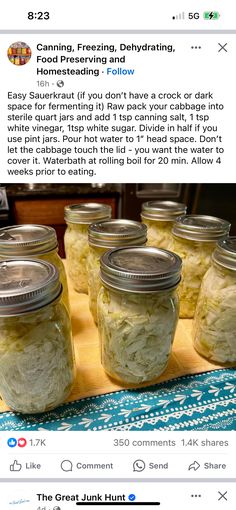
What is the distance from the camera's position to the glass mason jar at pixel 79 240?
0.82m

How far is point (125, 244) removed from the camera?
65 centimetres

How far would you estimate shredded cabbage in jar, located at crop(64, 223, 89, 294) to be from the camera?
83 cm

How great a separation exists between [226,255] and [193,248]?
0.15m

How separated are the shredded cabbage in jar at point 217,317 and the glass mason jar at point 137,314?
89mm

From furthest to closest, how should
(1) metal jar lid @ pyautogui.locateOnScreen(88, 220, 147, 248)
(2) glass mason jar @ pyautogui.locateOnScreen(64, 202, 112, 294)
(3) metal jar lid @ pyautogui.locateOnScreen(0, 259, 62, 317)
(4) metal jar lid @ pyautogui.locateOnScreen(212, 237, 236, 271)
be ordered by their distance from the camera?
(2) glass mason jar @ pyautogui.locateOnScreen(64, 202, 112, 294) → (1) metal jar lid @ pyautogui.locateOnScreen(88, 220, 147, 248) → (4) metal jar lid @ pyautogui.locateOnScreen(212, 237, 236, 271) → (3) metal jar lid @ pyautogui.locateOnScreen(0, 259, 62, 317)

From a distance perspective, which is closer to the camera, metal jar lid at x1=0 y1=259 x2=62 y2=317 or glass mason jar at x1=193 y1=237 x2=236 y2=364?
metal jar lid at x1=0 y1=259 x2=62 y2=317

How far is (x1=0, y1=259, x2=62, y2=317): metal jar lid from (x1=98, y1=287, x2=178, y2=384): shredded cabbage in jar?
11 centimetres
